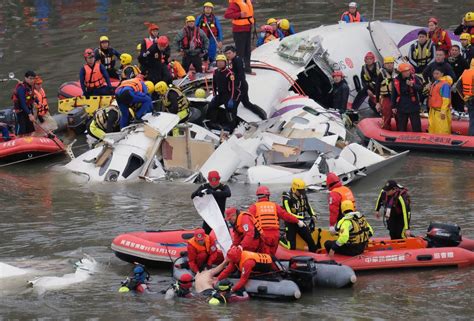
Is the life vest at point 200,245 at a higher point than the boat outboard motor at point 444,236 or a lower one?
higher

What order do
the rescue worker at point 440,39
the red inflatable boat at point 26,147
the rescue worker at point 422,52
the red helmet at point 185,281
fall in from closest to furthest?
the red helmet at point 185,281 → the red inflatable boat at point 26,147 → the rescue worker at point 422,52 → the rescue worker at point 440,39

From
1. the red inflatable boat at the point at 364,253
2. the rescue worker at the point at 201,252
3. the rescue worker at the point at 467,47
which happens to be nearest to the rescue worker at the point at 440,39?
the rescue worker at the point at 467,47

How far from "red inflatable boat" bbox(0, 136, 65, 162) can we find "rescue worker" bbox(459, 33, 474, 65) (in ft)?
25.8

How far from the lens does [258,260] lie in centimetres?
1275

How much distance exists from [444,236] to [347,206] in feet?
4.28

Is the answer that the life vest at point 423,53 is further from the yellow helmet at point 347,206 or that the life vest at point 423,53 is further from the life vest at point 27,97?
the yellow helmet at point 347,206

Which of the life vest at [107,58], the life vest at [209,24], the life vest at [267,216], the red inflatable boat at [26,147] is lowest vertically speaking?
the red inflatable boat at [26,147]

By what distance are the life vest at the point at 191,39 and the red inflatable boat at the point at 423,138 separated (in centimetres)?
402

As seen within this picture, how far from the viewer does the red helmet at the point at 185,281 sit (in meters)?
12.9

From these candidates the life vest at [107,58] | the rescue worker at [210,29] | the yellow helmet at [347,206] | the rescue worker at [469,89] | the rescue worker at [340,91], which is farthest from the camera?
the rescue worker at [210,29]

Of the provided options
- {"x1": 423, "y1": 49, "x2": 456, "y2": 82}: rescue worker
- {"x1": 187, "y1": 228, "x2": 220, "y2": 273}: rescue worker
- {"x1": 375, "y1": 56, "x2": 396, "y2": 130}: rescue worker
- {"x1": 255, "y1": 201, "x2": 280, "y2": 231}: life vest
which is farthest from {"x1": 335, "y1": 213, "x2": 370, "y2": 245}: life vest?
{"x1": 423, "y1": 49, "x2": 456, "y2": 82}: rescue worker

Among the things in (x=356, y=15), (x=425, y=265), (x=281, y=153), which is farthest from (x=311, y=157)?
(x=356, y=15)

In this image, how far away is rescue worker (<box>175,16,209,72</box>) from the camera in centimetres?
2217

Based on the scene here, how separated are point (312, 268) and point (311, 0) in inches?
873
